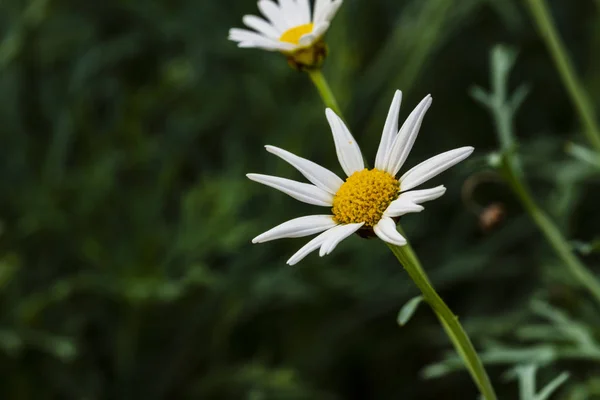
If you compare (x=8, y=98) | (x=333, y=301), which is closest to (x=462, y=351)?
(x=333, y=301)

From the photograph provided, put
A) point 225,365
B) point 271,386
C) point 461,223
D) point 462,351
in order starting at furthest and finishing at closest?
point 461,223 → point 225,365 → point 271,386 → point 462,351

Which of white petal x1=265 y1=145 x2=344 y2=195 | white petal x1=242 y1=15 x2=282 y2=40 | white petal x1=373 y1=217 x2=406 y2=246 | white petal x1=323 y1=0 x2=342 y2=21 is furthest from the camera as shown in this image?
white petal x1=242 y1=15 x2=282 y2=40

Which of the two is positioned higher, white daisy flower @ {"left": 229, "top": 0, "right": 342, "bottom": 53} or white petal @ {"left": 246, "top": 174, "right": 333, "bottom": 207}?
white daisy flower @ {"left": 229, "top": 0, "right": 342, "bottom": 53}

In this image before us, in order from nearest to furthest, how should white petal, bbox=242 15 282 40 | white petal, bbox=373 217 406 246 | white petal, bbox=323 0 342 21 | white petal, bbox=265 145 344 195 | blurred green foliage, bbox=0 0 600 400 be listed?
white petal, bbox=373 217 406 246 → white petal, bbox=265 145 344 195 → white petal, bbox=323 0 342 21 → white petal, bbox=242 15 282 40 → blurred green foliage, bbox=0 0 600 400

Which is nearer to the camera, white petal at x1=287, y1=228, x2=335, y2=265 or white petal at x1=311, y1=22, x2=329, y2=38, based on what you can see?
white petal at x1=287, y1=228, x2=335, y2=265

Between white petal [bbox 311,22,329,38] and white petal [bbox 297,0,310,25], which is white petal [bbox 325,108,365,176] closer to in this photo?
white petal [bbox 311,22,329,38]

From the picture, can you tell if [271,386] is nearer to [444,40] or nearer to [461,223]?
[461,223]

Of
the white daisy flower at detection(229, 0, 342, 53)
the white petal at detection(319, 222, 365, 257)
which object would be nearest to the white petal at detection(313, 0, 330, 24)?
the white daisy flower at detection(229, 0, 342, 53)
